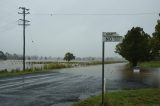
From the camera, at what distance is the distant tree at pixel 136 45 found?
63.5 metres

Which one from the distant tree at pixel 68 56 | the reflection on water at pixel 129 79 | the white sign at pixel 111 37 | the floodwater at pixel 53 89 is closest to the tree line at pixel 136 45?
the reflection on water at pixel 129 79

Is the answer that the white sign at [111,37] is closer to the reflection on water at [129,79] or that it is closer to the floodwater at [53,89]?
the floodwater at [53,89]

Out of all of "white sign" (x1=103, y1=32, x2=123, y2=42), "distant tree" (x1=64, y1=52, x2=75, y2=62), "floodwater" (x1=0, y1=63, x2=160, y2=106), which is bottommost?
"floodwater" (x1=0, y1=63, x2=160, y2=106)

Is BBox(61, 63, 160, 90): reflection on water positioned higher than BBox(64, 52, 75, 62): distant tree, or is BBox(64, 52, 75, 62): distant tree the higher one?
BBox(64, 52, 75, 62): distant tree

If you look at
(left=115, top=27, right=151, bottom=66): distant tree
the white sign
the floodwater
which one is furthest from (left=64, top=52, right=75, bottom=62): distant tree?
the white sign

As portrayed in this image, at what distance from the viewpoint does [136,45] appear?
63469mm

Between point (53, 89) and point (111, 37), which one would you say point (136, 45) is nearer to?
point (53, 89)

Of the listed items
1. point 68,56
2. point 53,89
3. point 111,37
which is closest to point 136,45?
point 53,89

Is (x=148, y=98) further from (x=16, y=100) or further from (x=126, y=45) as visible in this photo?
(x=126, y=45)

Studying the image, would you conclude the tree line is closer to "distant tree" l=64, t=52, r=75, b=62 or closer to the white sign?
the white sign

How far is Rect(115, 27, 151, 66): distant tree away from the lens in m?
63.5

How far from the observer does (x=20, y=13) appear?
50875mm

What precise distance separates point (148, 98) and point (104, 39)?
3710 mm

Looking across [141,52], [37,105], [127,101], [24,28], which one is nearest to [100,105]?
[127,101]
